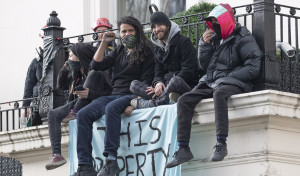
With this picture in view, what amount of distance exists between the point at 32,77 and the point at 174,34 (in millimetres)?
3924

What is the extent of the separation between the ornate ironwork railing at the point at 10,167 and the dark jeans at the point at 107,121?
3.73 m

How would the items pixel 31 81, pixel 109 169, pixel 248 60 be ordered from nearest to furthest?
pixel 248 60 < pixel 109 169 < pixel 31 81

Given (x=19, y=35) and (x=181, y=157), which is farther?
(x=19, y=35)

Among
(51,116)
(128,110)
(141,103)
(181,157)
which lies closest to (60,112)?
(51,116)

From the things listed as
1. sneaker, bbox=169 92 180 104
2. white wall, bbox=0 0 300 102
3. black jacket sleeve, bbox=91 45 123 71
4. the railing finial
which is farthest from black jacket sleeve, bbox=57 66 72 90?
white wall, bbox=0 0 300 102

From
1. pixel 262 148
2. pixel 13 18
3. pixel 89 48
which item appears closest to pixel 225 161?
pixel 262 148

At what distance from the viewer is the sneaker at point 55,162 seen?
14719 mm

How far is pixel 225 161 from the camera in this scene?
44.8 ft

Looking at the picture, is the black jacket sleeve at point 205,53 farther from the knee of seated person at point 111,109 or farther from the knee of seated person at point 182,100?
the knee of seated person at point 111,109

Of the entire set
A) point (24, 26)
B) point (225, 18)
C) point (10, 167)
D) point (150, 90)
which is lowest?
point (10, 167)

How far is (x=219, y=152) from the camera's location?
42.6ft

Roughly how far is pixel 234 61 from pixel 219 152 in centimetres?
114

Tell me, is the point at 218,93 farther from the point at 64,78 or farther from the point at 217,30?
the point at 64,78

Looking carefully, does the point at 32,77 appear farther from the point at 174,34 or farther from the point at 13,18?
the point at 174,34
